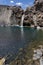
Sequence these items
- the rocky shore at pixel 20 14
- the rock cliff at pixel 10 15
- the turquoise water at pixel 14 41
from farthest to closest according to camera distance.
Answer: the rock cliff at pixel 10 15 → the rocky shore at pixel 20 14 → the turquoise water at pixel 14 41

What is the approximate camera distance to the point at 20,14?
180375mm

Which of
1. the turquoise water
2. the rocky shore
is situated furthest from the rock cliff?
the turquoise water

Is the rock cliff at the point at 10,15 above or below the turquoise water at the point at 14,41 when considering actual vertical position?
below

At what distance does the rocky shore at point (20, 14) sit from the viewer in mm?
149875

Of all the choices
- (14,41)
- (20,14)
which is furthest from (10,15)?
(14,41)

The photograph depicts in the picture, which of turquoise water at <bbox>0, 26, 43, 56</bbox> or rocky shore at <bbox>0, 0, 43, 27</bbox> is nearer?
turquoise water at <bbox>0, 26, 43, 56</bbox>

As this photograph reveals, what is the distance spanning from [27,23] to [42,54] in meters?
134

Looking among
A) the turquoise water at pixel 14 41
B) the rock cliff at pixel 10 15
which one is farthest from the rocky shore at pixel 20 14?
the turquoise water at pixel 14 41

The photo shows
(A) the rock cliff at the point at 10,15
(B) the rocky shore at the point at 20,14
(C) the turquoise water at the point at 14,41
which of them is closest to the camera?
(C) the turquoise water at the point at 14,41

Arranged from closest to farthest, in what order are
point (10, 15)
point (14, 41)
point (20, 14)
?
point (14, 41)
point (20, 14)
point (10, 15)

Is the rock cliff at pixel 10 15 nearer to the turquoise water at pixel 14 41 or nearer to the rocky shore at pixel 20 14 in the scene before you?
the rocky shore at pixel 20 14

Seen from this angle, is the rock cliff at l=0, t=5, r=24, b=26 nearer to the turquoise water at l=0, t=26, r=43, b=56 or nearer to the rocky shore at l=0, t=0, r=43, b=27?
the rocky shore at l=0, t=0, r=43, b=27

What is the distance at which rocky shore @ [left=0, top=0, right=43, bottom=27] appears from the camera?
492 feet

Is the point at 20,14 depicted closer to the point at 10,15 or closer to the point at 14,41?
the point at 10,15
